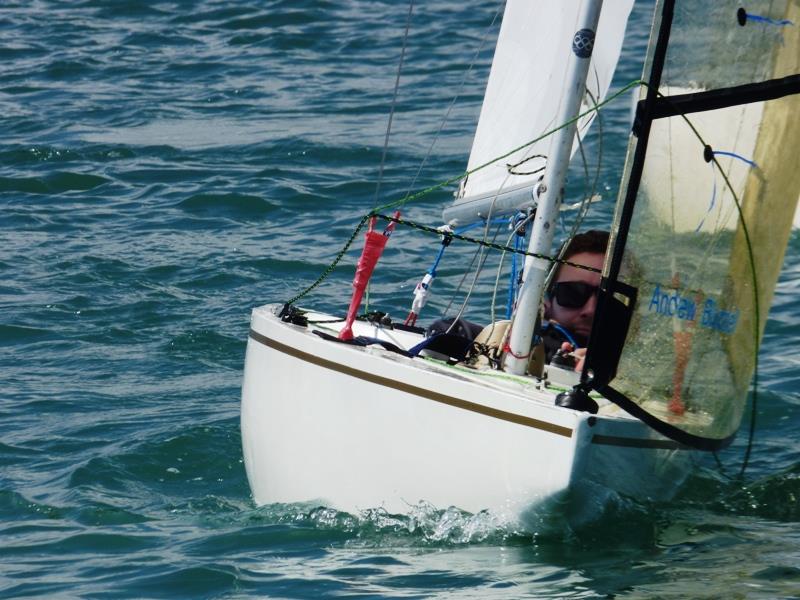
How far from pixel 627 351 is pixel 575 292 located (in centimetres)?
93

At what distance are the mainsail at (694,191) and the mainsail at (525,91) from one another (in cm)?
113

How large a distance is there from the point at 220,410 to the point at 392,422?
6.57 ft

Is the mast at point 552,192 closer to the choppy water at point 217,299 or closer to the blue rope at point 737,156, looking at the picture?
the blue rope at point 737,156

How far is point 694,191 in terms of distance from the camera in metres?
4.58

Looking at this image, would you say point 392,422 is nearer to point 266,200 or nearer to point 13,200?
point 266,200

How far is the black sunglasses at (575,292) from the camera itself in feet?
18.0

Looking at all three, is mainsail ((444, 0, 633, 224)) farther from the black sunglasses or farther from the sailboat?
the sailboat

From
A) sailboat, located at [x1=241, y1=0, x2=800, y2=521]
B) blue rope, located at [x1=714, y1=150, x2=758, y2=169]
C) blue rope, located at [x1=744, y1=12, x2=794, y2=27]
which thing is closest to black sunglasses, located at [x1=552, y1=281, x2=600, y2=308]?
sailboat, located at [x1=241, y1=0, x2=800, y2=521]

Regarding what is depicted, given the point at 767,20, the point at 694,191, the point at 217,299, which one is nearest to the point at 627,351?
the point at 694,191

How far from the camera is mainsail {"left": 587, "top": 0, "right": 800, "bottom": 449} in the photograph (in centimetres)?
450

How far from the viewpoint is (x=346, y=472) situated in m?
4.70

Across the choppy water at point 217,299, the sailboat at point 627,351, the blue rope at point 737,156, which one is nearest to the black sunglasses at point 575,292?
the sailboat at point 627,351

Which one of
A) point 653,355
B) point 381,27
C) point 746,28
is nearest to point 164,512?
point 653,355

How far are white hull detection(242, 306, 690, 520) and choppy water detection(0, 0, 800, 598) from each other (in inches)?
4.4
